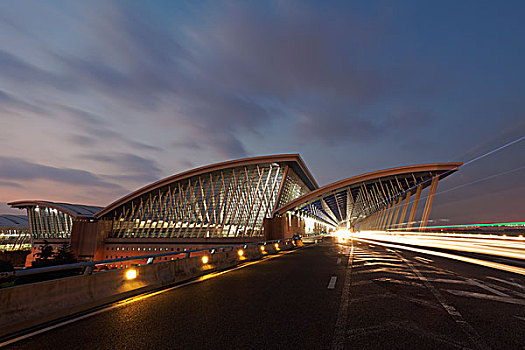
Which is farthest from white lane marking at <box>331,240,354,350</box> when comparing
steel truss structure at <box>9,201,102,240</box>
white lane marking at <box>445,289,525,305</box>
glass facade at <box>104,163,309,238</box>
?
steel truss structure at <box>9,201,102,240</box>

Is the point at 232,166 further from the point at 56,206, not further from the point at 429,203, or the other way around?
the point at 56,206

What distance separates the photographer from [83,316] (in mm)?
5742

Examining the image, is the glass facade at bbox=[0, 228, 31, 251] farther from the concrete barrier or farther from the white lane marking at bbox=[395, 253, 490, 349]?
the white lane marking at bbox=[395, 253, 490, 349]

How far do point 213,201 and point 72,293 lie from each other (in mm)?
54240

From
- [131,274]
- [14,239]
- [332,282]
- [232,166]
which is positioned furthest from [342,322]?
[14,239]

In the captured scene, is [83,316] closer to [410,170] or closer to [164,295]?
[164,295]

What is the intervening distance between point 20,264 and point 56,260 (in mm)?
40308

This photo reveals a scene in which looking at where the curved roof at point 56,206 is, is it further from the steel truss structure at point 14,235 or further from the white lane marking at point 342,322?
the white lane marking at point 342,322

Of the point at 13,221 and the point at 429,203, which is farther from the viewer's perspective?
the point at 13,221

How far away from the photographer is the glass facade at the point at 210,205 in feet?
184

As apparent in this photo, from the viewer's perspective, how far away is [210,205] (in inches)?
2359

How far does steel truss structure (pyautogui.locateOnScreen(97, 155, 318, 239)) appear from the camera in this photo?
Answer: 5572 cm

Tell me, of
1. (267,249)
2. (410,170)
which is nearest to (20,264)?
(267,249)

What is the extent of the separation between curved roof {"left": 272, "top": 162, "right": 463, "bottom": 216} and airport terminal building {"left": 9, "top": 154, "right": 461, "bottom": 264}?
0.42ft
